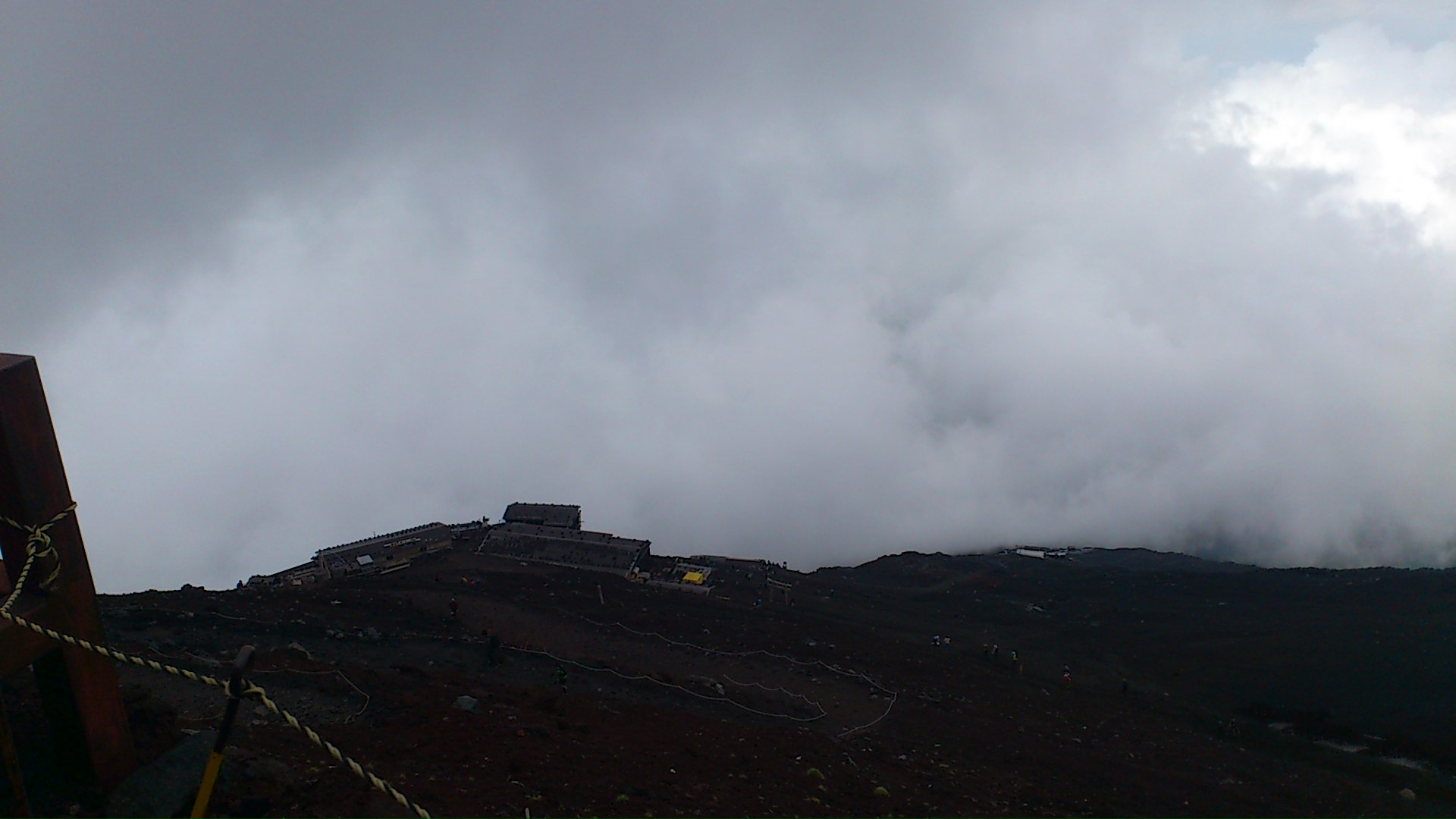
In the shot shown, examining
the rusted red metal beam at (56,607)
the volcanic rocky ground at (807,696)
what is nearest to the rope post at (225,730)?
the rusted red metal beam at (56,607)

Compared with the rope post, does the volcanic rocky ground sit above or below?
below

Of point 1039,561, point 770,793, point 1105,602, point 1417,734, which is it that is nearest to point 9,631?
point 770,793

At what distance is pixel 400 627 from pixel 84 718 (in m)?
19.5

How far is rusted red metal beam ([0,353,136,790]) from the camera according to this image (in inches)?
326

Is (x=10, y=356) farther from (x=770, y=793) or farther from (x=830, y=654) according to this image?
(x=830, y=654)

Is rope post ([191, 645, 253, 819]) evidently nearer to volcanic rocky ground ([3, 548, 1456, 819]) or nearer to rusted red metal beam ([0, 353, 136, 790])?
rusted red metal beam ([0, 353, 136, 790])

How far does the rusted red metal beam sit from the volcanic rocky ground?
64 cm

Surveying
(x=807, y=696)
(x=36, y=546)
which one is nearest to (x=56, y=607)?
(x=36, y=546)

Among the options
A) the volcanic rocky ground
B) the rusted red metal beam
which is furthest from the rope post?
the volcanic rocky ground

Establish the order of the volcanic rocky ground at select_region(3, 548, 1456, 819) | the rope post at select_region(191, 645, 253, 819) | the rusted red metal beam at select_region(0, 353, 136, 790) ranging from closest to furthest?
the rope post at select_region(191, 645, 253, 819), the rusted red metal beam at select_region(0, 353, 136, 790), the volcanic rocky ground at select_region(3, 548, 1456, 819)

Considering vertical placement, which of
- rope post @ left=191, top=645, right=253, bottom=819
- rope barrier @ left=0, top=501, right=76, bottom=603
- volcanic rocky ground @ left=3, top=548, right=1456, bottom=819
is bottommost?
volcanic rocky ground @ left=3, top=548, right=1456, bottom=819

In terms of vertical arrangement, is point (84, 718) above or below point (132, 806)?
above

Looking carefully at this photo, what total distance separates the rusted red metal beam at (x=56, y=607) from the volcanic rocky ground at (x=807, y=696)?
638 millimetres

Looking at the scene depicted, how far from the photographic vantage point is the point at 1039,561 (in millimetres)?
74500
